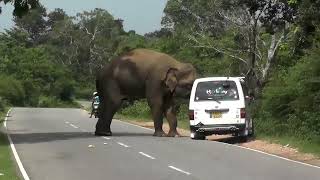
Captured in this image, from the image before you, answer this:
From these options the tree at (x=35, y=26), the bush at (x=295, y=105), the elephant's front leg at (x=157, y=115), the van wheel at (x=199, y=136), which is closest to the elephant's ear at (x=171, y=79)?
the elephant's front leg at (x=157, y=115)

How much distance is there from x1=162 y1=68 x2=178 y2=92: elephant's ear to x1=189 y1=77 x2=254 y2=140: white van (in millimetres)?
3099

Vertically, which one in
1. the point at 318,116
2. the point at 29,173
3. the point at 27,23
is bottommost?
the point at 29,173

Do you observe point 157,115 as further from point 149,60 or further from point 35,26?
point 35,26

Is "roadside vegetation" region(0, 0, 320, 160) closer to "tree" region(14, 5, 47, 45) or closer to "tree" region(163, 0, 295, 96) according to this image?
"tree" region(163, 0, 295, 96)

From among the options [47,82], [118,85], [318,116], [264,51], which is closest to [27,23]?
[47,82]

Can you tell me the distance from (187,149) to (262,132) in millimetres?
5370

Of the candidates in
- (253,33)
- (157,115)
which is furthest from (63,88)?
(157,115)

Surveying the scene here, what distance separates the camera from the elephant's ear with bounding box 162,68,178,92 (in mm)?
25016

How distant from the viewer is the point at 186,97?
25578 mm

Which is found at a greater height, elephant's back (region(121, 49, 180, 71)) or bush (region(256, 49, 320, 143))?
elephant's back (region(121, 49, 180, 71))

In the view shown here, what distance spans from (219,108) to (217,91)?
2.04 ft

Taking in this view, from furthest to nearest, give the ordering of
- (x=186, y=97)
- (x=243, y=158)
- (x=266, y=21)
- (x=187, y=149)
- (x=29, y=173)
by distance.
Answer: (x=266, y=21)
(x=186, y=97)
(x=187, y=149)
(x=243, y=158)
(x=29, y=173)

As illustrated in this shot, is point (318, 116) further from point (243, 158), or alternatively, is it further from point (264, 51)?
point (264, 51)

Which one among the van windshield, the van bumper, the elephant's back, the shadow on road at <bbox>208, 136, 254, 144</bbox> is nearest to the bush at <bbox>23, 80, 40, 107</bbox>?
the elephant's back
